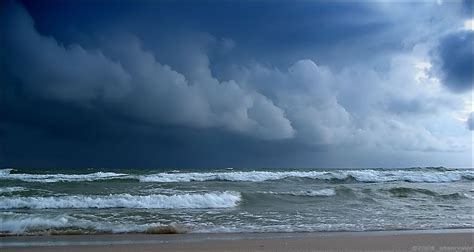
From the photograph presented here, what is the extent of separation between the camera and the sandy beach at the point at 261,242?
705 cm

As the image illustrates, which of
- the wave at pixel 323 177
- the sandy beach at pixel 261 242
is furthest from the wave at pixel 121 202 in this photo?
the wave at pixel 323 177

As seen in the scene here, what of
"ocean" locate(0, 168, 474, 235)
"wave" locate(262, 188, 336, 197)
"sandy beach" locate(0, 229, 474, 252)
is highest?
"wave" locate(262, 188, 336, 197)

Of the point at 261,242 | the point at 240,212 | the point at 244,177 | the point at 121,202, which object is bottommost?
the point at 261,242

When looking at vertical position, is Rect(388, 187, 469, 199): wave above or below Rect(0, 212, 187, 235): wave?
above

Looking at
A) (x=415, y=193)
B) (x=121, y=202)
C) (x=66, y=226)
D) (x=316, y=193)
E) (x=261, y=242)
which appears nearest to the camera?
(x=261, y=242)

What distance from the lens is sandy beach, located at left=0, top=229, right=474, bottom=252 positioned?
705cm

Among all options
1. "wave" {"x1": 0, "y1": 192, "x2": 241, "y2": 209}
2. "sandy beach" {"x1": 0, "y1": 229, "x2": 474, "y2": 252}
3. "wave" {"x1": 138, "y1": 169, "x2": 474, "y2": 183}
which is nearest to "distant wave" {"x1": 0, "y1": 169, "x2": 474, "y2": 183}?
"wave" {"x1": 138, "y1": 169, "x2": 474, "y2": 183}

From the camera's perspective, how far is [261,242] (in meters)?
7.58

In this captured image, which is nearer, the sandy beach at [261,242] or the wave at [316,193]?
the sandy beach at [261,242]

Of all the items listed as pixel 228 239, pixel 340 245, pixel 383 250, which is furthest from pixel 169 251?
pixel 383 250

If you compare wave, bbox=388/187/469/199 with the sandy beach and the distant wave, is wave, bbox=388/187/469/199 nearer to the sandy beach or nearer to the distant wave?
the distant wave

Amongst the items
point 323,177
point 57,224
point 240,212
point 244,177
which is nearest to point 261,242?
point 240,212

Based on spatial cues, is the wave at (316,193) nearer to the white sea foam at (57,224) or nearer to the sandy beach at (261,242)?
the sandy beach at (261,242)

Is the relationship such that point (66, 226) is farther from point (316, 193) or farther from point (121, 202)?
point (316, 193)
